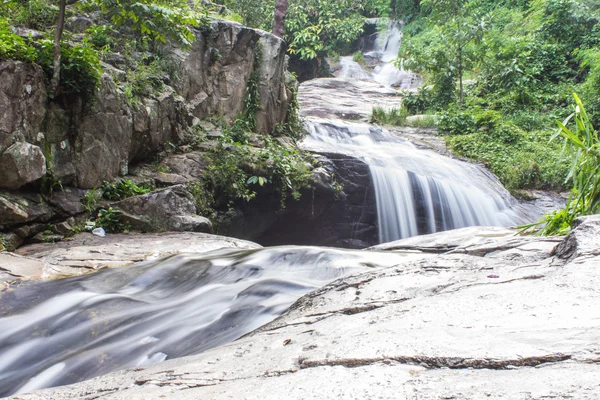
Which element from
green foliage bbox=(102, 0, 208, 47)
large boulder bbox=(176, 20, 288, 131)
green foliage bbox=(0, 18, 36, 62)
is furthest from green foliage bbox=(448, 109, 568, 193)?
green foliage bbox=(0, 18, 36, 62)

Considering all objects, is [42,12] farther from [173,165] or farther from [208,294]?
[208,294]

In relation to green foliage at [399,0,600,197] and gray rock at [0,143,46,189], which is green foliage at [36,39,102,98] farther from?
green foliage at [399,0,600,197]

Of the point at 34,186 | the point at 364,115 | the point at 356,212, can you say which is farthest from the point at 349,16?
the point at 34,186

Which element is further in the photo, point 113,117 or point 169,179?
point 169,179

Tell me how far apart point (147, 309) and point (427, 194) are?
7.70 m

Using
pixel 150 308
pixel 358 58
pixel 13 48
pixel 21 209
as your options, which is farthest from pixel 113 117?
pixel 358 58

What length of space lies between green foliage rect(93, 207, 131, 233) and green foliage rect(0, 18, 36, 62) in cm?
210

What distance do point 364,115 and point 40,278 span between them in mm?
12577

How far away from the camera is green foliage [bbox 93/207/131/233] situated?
19.0 ft

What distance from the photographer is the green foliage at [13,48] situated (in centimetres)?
498

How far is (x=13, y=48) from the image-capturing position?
5.11 meters

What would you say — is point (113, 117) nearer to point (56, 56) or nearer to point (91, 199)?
point (56, 56)

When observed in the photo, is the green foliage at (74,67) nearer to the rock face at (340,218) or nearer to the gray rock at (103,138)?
the gray rock at (103,138)

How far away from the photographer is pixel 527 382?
0.98 m
